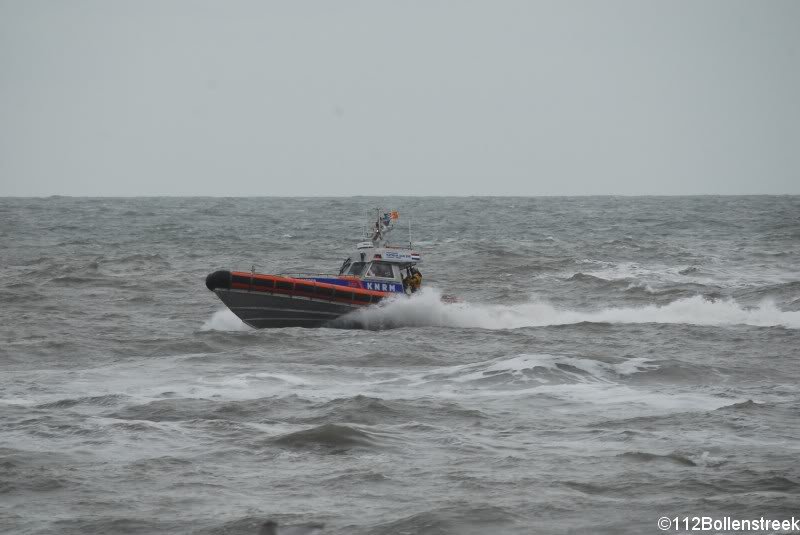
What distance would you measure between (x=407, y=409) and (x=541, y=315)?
1186 centimetres

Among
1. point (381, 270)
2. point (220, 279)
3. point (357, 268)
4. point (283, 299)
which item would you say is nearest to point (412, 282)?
point (381, 270)

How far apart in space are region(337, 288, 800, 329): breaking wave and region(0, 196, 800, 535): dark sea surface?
7cm

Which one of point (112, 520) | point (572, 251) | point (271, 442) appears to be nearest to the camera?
point (112, 520)

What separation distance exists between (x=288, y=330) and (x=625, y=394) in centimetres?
851


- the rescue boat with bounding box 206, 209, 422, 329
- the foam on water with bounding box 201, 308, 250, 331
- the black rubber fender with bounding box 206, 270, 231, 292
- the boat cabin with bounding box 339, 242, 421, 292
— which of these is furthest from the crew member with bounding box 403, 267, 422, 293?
the black rubber fender with bounding box 206, 270, 231, 292

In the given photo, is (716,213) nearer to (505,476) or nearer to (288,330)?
(288,330)

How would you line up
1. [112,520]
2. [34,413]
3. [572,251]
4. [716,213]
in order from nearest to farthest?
1. [112,520]
2. [34,413]
3. [572,251]
4. [716,213]

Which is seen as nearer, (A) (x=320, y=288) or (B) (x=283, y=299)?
(B) (x=283, y=299)

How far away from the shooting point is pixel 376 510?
9680 millimetres

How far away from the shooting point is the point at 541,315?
25219 mm

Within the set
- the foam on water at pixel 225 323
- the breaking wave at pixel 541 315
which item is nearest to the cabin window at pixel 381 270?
the breaking wave at pixel 541 315

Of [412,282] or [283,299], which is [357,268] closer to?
[412,282]

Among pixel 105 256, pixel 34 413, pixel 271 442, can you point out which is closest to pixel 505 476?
pixel 271 442

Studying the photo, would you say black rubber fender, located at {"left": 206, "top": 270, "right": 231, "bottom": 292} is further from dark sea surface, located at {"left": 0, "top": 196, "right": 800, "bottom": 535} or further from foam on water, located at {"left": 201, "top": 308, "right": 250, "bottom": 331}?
foam on water, located at {"left": 201, "top": 308, "right": 250, "bottom": 331}
